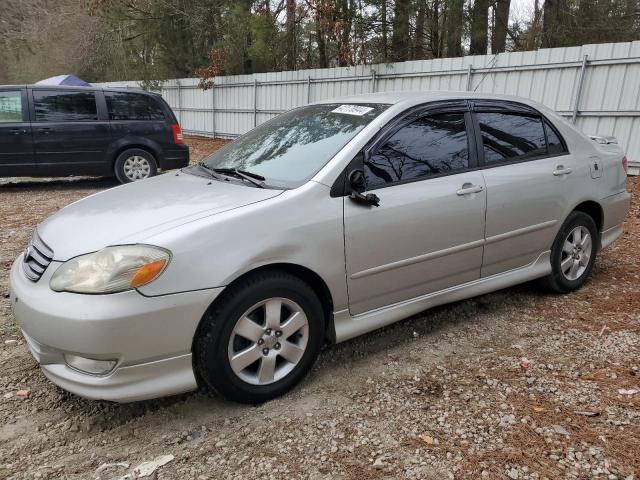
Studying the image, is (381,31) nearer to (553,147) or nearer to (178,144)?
(178,144)

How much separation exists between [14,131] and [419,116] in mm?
7033

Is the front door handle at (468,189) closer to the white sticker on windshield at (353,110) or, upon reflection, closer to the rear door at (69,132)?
the white sticker on windshield at (353,110)

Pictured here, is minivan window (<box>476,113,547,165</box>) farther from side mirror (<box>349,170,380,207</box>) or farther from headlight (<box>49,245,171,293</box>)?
headlight (<box>49,245,171,293</box>)

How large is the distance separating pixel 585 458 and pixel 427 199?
1.57 meters

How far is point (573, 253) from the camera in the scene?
13.5 ft

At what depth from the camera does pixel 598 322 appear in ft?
11.9

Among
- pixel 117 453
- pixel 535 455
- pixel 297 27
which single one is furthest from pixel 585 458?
pixel 297 27

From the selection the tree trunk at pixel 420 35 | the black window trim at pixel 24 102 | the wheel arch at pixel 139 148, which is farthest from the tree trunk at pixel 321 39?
the black window trim at pixel 24 102

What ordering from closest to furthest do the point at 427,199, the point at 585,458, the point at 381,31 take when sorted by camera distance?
1. the point at 585,458
2. the point at 427,199
3. the point at 381,31

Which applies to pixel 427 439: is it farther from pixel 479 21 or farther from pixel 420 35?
pixel 420 35

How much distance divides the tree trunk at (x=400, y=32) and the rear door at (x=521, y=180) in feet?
29.3

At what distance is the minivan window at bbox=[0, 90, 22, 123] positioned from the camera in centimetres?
769

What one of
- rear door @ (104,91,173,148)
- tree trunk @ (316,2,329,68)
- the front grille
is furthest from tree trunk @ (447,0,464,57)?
the front grille

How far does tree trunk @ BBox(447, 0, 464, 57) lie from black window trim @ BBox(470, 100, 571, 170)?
8.26m
